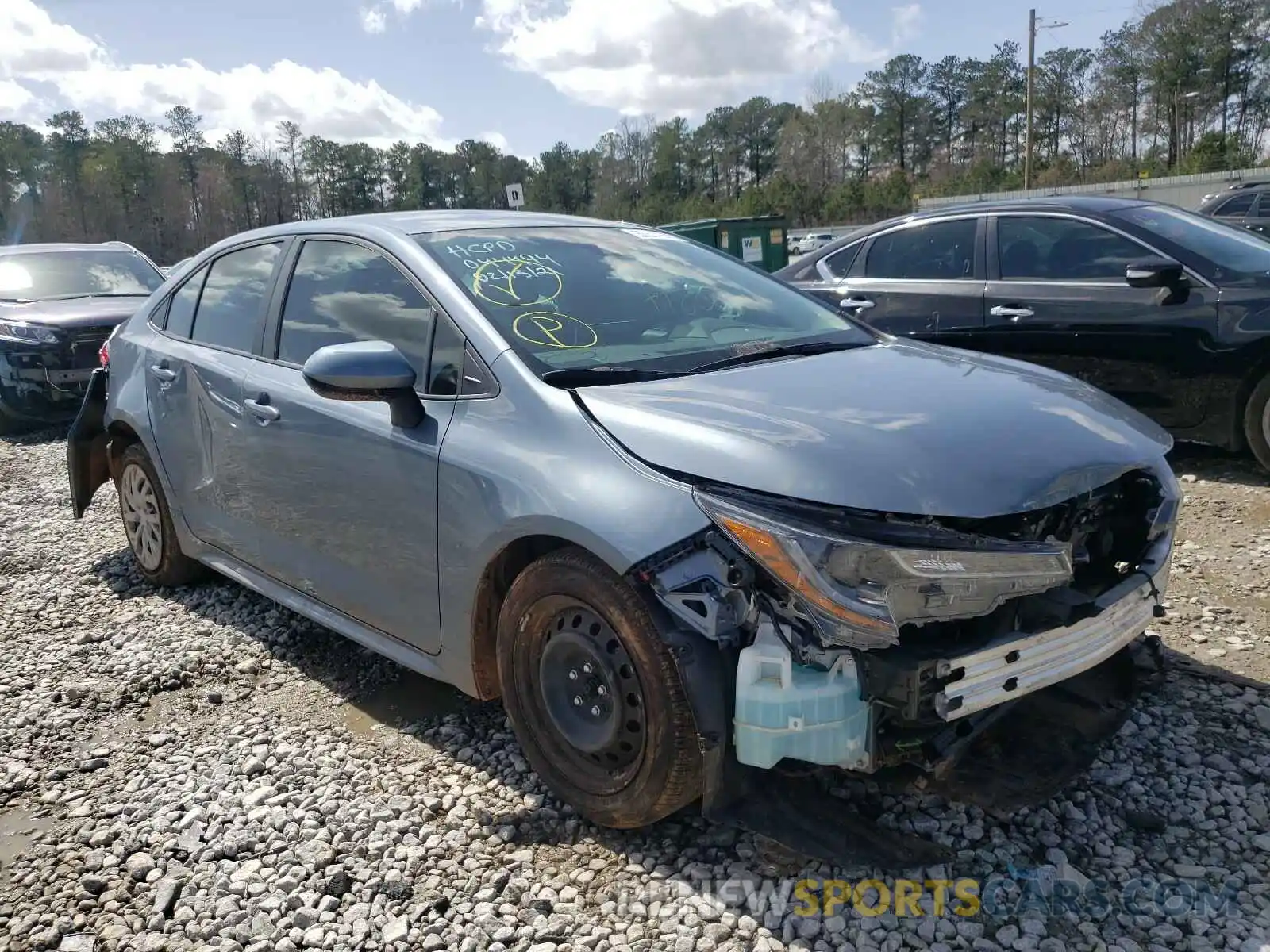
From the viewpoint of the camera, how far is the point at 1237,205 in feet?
53.7

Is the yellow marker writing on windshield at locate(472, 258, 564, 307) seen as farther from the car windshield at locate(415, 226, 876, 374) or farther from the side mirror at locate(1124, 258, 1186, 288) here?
the side mirror at locate(1124, 258, 1186, 288)

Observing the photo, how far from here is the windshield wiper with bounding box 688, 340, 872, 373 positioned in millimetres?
2914

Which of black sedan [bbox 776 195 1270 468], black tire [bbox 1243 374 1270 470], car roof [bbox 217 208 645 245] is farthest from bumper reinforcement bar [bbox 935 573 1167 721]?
black tire [bbox 1243 374 1270 470]

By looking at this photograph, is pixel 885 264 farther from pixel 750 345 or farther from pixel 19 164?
pixel 19 164

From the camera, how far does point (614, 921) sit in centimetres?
234

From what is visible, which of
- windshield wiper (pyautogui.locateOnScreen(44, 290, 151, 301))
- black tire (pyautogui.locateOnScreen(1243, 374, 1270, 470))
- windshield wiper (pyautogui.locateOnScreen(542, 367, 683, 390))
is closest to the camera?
windshield wiper (pyautogui.locateOnScreen(542, 367, 683, 390))

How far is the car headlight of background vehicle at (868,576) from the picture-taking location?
2113 mm

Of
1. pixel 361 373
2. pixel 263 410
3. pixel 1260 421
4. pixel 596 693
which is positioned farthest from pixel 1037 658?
pixel 1260 421

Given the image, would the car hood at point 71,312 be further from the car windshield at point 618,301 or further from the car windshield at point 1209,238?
the car windshield at point 1209,238

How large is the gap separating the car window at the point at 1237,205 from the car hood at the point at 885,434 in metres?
16.2

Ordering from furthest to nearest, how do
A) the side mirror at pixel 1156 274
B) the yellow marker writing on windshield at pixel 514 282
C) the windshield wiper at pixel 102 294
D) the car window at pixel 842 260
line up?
1. the windshield wiper at pixel 102 294
2. the car window at pixel 842 260
3. the side mirror at pixel 1156 274
4. the yellow marker writing on windshield at pixel 514 282

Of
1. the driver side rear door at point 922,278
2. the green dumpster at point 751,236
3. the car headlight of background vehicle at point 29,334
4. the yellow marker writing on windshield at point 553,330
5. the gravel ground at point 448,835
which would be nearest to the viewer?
the gravel ground at point 448,835

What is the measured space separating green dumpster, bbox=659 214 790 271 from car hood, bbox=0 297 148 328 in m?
9.70

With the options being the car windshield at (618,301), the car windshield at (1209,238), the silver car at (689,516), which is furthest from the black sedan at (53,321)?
the car windshield at (1209,238)
